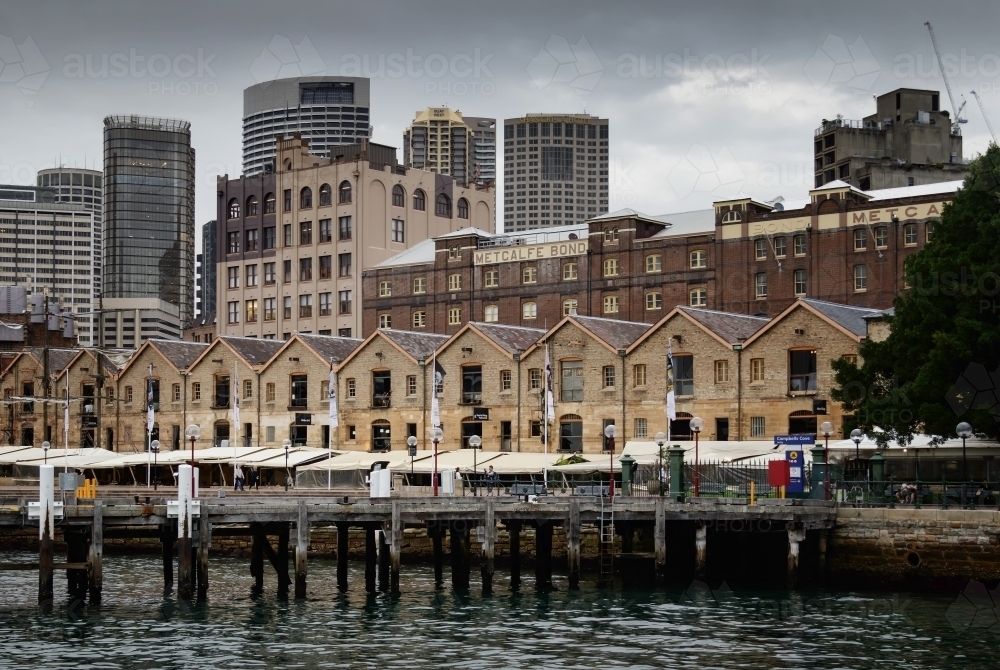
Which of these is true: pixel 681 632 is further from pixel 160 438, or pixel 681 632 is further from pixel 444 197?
pixel 444 197

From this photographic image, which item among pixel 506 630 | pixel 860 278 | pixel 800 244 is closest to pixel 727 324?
pixel 860 278

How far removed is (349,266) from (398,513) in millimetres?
77531

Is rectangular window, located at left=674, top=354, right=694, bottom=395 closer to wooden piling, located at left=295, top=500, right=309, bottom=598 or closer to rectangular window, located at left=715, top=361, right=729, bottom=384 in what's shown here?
rectangular window, located at left=715, top=361, right=729, bottom=384

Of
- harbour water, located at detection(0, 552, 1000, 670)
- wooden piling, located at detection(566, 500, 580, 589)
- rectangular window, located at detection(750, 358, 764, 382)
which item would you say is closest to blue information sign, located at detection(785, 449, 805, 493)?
harbour water, located at detection(0, 552, 1000, 670)

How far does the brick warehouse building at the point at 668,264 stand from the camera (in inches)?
3755

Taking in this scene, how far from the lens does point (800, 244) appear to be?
9894 cm

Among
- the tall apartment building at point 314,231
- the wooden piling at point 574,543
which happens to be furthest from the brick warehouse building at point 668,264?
the wooden piling at point 574,543

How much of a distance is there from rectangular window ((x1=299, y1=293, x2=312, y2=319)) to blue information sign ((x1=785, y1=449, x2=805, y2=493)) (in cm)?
7724

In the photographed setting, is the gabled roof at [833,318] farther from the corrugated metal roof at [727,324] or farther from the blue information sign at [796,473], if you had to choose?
the blue information sign at [796,473]

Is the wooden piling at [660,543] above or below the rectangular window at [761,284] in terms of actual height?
below

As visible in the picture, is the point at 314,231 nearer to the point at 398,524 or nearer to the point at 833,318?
the point at 833,318

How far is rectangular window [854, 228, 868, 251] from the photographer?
95812 millimetres

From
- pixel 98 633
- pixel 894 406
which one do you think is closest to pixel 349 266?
pixel 894 406

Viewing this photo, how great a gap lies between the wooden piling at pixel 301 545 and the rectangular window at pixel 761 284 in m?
55.0
